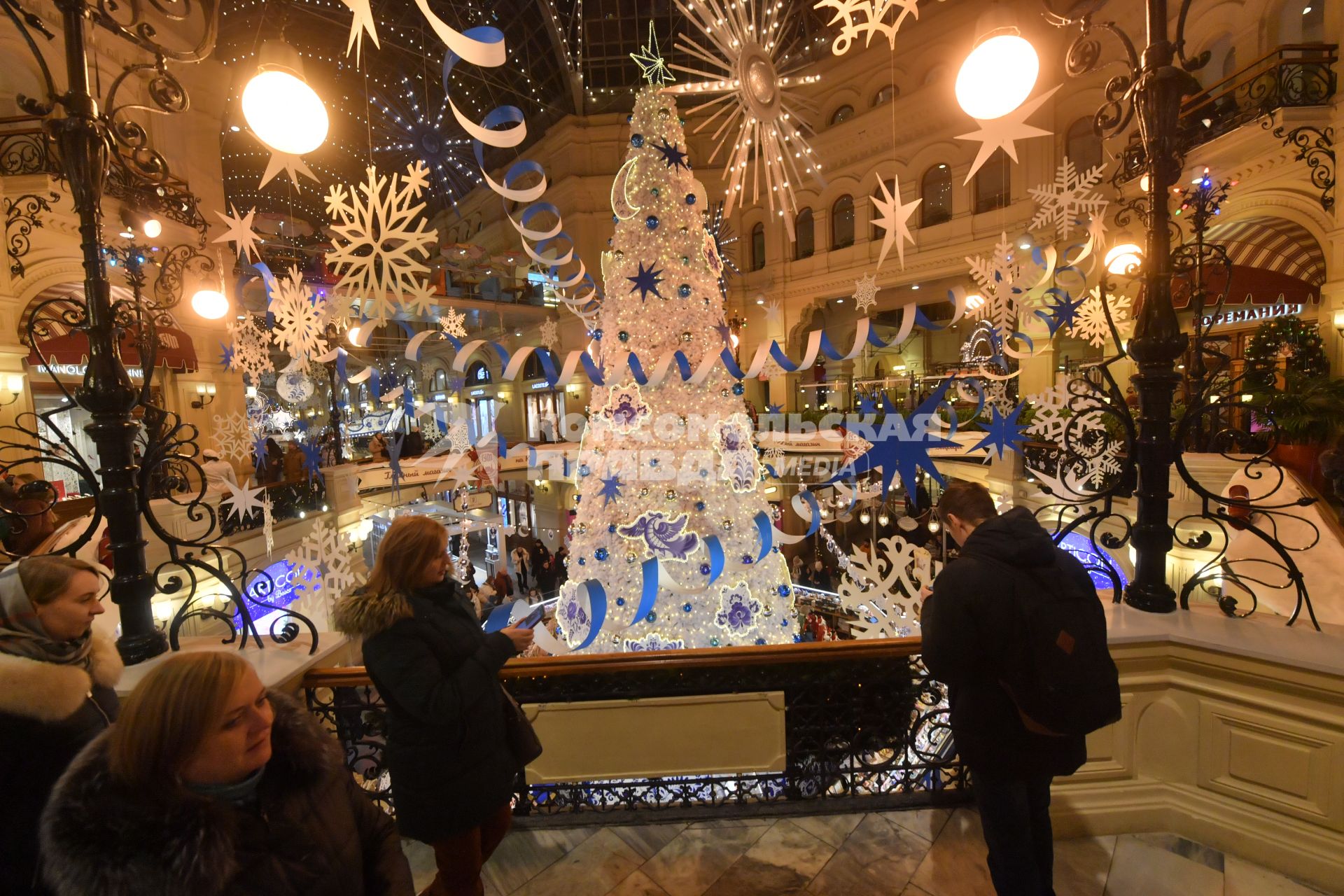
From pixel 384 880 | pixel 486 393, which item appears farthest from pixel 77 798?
pixel 486 393

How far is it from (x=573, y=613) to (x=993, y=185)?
15.2m

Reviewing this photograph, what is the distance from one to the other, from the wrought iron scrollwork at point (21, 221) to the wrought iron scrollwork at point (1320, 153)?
47.4 feet

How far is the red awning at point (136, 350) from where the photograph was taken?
27.2 feet

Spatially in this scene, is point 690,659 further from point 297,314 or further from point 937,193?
point 937,193

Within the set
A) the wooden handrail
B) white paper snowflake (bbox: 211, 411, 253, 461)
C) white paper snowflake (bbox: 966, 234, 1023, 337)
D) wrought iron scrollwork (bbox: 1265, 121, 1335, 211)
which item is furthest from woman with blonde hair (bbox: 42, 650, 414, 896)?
wrought iron scrollwork (bbox: 1265, 121, 1335, 211)

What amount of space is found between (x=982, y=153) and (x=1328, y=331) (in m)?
8.06

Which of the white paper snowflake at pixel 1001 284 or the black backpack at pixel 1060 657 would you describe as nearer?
the black backpack at pixel 1060 657

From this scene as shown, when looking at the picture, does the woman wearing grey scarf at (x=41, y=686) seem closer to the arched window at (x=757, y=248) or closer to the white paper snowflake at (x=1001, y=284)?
the white paper snowflake at (x=1001, y=284)

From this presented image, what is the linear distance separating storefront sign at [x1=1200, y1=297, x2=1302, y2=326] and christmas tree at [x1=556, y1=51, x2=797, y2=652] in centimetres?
972

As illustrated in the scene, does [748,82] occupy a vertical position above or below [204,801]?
above

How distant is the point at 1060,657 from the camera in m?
1.51

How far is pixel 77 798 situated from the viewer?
2.94 ft

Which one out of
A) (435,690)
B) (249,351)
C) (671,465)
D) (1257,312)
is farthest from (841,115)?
(435,690)

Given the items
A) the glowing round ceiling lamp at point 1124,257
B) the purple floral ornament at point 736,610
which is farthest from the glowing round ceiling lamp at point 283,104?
the glowing round ceiling lamp at point 1124,257
